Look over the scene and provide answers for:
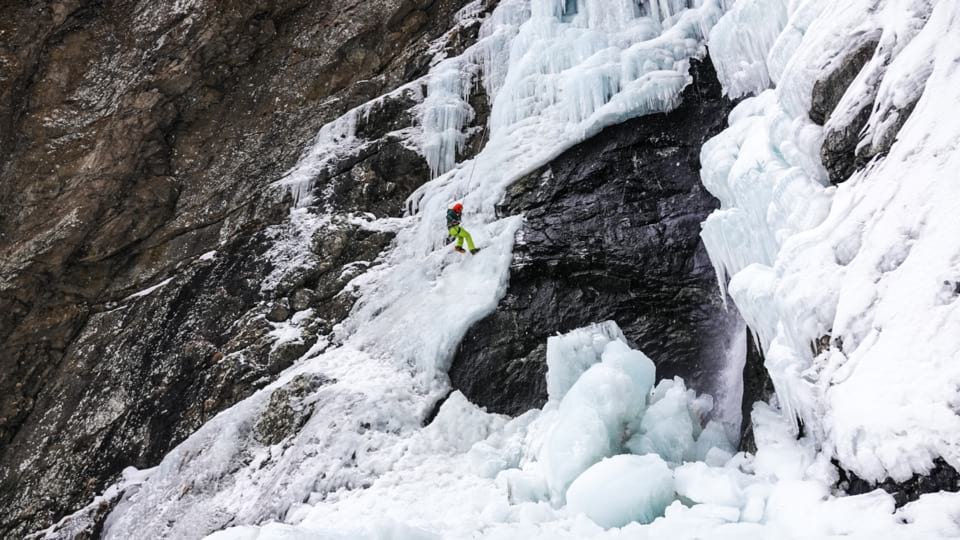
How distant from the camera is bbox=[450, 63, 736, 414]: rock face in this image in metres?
8.25

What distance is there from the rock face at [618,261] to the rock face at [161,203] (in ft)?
9.86

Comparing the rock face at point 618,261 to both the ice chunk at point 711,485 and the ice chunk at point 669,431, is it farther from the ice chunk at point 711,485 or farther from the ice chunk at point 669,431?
the ice chunk at point 711,485

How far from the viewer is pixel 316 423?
8828 millimetres

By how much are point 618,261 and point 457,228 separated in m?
2.24

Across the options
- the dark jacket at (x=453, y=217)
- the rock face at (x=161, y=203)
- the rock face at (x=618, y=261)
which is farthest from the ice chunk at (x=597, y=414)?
the rock face at (x=161, y=203)

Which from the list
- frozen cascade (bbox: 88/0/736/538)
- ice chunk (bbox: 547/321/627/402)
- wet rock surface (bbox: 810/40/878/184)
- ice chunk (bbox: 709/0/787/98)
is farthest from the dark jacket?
wet rock surface (bbox: 810/40/878/184)

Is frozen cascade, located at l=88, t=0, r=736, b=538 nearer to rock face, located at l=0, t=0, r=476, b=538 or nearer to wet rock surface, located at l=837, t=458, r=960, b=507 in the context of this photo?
rock face, located at l=0, t=0, r=476, b=538

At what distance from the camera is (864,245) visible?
4.61 metres

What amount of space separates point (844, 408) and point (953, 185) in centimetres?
145

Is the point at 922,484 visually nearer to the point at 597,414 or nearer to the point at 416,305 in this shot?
the point at 597,414

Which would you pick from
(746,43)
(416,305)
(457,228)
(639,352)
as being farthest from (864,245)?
(416,305)

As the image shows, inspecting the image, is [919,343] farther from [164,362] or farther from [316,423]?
[164,362]

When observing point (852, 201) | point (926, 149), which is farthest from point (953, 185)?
point (852, 201)

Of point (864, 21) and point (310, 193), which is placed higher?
point (864, 21)
